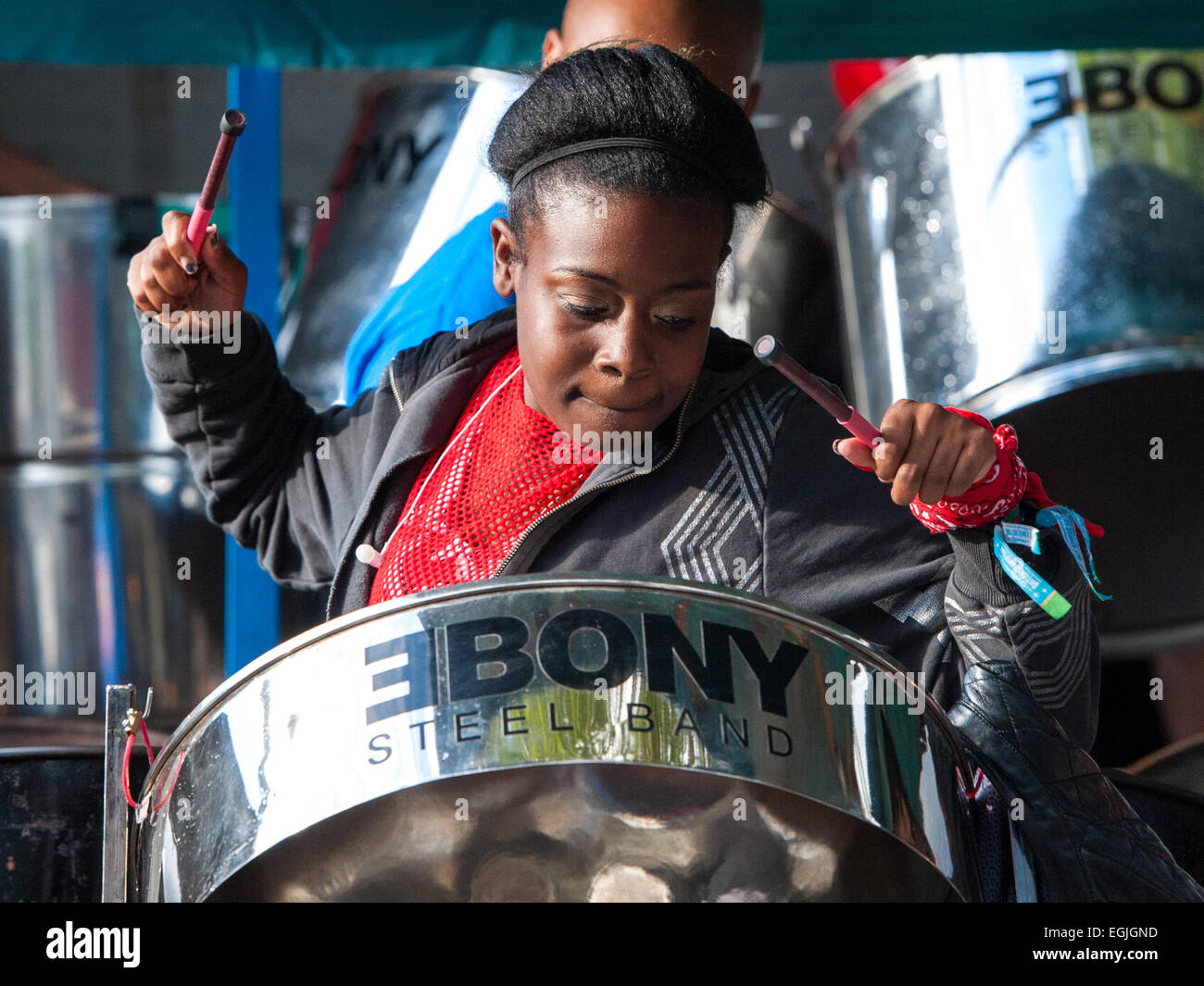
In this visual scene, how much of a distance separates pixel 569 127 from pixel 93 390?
1.32 meters

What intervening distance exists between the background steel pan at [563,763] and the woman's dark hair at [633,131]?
1.22 ft

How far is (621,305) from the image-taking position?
3.62 ft

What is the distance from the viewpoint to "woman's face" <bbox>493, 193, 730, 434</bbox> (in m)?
1.10

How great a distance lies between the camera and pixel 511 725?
82 centimetres

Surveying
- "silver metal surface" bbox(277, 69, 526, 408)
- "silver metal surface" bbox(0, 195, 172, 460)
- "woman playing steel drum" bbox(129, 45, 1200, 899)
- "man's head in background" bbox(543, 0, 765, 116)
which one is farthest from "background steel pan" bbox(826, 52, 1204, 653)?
"silver metal surface" bbox(0, 195, 172, 460)

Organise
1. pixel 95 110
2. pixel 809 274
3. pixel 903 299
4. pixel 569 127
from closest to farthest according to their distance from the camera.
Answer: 1. pixel 569 127
2. pixel 903 299
3. pixel 809 274
4. pixel 95 110

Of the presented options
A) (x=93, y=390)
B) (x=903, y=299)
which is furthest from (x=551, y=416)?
(x=93, y=390)

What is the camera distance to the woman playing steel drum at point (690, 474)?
100cm

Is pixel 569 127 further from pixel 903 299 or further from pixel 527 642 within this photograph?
pixel 903 299

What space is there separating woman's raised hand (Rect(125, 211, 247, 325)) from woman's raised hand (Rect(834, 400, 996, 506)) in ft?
1.94

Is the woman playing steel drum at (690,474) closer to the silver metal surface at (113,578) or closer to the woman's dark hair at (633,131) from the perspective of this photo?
the woman's dark hair at (633,131)

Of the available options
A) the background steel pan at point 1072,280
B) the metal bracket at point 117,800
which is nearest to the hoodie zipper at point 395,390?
the metal bracket at point 117,800

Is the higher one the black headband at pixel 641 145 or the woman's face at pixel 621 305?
the black headband at pixel 641 145
